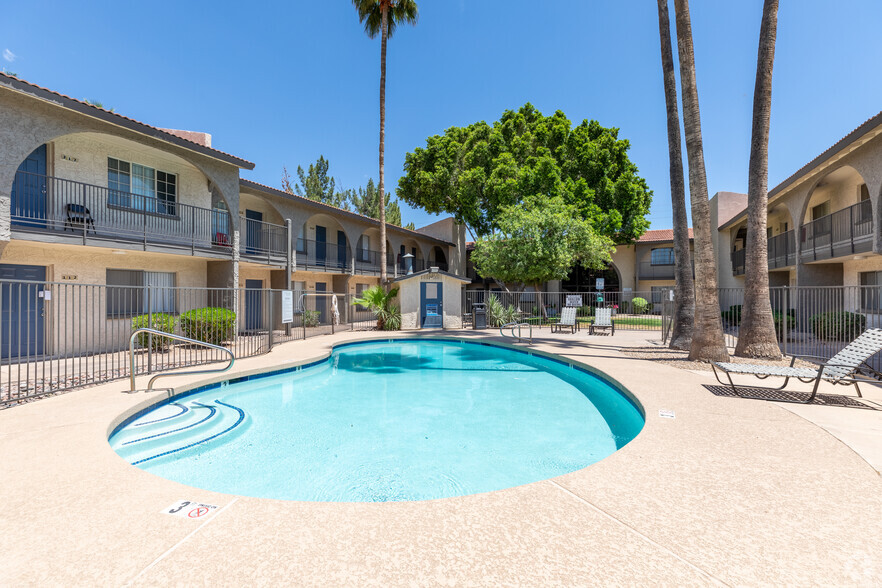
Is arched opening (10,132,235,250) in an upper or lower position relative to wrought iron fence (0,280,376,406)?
upper

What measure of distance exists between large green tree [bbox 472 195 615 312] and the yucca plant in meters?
6.82

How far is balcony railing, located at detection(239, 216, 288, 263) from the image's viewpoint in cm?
1578

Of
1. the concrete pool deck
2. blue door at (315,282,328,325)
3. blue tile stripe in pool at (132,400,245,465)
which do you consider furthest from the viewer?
blue door at (315,282,328,325)

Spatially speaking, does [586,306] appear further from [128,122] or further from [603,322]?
[128,122]

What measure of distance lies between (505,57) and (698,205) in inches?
674

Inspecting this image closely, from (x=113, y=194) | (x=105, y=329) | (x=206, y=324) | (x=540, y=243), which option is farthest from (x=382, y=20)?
(x=105, y=329)

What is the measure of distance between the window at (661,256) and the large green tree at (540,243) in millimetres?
11401

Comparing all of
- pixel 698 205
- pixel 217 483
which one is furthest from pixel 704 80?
pixel 217 483

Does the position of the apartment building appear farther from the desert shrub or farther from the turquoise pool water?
the desert shrub

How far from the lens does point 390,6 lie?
18.1 meters

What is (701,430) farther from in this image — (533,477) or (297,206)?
(297,206)

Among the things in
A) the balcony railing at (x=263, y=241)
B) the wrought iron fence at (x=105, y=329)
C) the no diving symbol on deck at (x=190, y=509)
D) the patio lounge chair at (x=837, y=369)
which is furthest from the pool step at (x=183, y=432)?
the balcony railing at (x=263, y=241)

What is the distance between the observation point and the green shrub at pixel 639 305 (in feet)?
93.5

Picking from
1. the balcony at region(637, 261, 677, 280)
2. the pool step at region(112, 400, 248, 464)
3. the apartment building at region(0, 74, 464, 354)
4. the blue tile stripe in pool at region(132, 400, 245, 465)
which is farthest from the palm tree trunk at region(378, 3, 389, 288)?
the balcony at region(637, 261, 677, 280)
